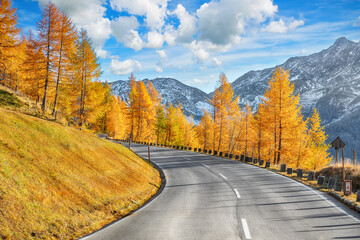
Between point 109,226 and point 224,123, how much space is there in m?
33.7

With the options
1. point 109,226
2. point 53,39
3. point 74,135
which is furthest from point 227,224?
point 53,39

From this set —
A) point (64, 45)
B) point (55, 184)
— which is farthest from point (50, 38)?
point (55, 184)

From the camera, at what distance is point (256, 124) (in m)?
31.9

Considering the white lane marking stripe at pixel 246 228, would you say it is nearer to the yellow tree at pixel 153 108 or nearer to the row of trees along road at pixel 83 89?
the row of trees along road at pixel 83 89

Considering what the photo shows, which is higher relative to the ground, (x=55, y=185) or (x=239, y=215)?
(x=55, y=185)

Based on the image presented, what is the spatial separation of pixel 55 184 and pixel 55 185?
7cm

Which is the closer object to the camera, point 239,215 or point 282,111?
point 239,215

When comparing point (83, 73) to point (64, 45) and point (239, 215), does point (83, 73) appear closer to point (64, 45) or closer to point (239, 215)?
point (64, 45)

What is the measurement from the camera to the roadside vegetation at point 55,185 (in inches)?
251

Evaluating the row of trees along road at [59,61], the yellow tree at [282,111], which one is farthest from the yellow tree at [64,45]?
the yellow tree at [282,111]

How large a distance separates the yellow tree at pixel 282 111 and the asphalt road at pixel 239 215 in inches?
637

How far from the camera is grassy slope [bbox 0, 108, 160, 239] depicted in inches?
251

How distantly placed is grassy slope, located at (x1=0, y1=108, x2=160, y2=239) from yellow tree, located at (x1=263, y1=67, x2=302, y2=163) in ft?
68.1

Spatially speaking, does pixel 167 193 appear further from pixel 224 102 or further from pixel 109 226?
pixel 224 102
